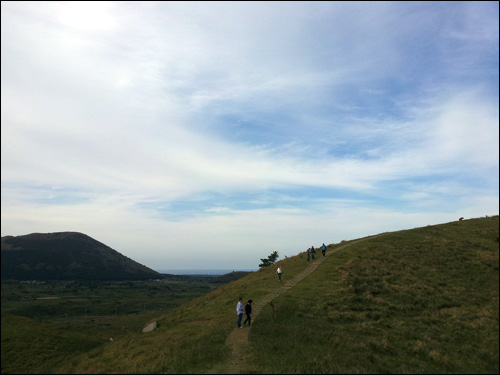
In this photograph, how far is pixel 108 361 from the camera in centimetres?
2356

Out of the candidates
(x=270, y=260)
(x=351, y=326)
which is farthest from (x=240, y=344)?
(x=270, y=260)

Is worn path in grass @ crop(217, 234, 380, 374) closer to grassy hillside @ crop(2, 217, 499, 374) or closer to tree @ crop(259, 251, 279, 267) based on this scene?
grassy hillside @ crop(2, 217, 499, 374)

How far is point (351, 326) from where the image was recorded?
26.0 metres

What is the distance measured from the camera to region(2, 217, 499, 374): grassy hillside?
62.1 ft

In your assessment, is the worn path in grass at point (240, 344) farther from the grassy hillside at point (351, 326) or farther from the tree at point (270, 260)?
the tree at point (270, 260)

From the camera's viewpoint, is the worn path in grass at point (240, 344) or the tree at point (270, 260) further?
the tree at point (270, 260)

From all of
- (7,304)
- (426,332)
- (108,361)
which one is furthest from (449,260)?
(7,304)

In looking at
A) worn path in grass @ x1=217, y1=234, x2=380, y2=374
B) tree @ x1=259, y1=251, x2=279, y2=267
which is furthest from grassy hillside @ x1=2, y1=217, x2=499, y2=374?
tree @ x1=259, y1=251, x2=279, y2=267

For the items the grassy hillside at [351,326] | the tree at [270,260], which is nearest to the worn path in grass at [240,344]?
the grassy hillside at [351,326]

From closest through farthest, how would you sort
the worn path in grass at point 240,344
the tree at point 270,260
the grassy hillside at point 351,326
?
the worn path in grass at point 240,344
the grassy hillside at point 351,326
the tree at point 270,260

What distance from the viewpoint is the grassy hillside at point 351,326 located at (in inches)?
745

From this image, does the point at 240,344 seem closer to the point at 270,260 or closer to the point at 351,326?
the point at 351,326

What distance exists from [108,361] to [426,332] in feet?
87.2

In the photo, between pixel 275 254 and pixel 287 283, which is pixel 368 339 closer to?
pixel 287 283
